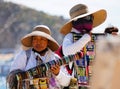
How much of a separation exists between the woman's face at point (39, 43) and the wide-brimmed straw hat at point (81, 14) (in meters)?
0.79

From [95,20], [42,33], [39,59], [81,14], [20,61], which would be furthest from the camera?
[95,20]

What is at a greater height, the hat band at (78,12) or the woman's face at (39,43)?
the hat band at (78,12)

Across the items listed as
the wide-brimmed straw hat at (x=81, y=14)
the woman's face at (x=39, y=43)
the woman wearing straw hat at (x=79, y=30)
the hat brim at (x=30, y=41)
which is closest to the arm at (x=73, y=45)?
the woman wearing straw hat at (x=79, y=30)

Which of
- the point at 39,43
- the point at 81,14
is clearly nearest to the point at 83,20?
the point at 81,14

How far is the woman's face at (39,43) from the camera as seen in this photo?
4.39 metres

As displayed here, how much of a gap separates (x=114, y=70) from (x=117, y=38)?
102 mm

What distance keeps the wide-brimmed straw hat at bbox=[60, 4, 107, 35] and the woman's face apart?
31.3 inches

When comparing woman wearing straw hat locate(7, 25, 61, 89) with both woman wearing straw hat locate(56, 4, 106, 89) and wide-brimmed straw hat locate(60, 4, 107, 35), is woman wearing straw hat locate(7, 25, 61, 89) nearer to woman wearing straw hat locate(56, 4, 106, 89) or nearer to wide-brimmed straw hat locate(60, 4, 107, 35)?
woman wearing straw hat locate(56, 4, 106, 89)

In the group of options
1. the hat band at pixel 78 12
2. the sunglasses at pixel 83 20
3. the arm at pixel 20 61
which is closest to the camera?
the arm at pixel 20 61

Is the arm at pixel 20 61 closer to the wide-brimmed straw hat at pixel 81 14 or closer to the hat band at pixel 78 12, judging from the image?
the wide-brimmed straw hat at pixel 81 14

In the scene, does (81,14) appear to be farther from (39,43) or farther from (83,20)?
(39,43)

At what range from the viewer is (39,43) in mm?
4410

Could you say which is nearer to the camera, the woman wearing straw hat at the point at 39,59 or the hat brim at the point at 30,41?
the woman wearing straw hat at the point at 39,59

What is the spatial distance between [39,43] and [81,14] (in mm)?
1186
